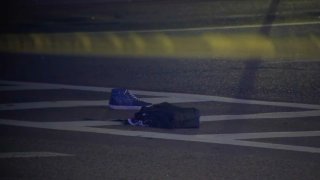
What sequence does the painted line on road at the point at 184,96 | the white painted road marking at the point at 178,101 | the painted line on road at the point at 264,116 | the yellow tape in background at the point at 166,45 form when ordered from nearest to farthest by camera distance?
the white painted road marking at the point at 178,101 < the painted line on road at the point at 264,116 < the painted line on road at the point at 184,96 < the yellow tape in background at the point at 166,45

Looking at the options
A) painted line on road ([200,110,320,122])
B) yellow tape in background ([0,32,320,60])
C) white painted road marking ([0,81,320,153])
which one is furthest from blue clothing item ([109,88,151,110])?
yellow tape in background ([0,32,320,60])

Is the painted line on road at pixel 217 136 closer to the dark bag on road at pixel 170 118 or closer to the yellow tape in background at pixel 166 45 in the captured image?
the dark bag on road at pixel 170 118

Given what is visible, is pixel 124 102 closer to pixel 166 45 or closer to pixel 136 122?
pixel 136 122

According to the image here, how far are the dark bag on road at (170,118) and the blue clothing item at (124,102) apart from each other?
100 cm

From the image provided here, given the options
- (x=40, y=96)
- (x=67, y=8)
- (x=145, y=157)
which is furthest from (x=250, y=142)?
(x=67, y=8)

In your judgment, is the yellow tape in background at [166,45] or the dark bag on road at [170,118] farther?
the yellow tape in background at [166,45]

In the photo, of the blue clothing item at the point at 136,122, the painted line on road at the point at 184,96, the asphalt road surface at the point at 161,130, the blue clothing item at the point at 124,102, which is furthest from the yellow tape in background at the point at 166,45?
the blue clothing item at the point at 136,122

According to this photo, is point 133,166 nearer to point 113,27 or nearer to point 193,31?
point 193,31

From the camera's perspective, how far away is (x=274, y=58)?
609 inches

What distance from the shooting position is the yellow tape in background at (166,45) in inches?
645

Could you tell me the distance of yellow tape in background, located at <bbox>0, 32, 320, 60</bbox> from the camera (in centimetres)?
1638

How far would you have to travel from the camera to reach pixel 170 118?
9422 millimetres

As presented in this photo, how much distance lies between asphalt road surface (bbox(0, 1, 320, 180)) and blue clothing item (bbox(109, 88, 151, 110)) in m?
0.16

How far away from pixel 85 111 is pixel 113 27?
11973 mm
